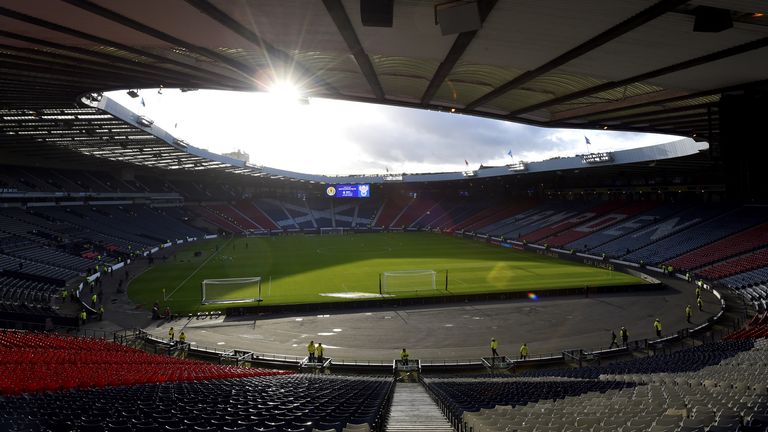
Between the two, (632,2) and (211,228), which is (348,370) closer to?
(632,2)

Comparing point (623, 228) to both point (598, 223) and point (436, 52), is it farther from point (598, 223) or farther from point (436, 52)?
point (436, 52)

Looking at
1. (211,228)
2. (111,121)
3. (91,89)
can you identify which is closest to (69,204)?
(211,228)

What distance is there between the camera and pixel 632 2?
20.7 ft

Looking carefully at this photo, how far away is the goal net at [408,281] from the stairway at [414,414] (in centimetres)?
2029

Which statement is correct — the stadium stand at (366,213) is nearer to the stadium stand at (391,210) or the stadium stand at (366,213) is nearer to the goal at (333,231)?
the stadium stand at (391,210)

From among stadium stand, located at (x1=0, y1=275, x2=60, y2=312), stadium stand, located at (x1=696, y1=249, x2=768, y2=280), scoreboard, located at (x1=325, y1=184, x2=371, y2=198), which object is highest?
scoreboard, located at (x1=325, y1=184, x2=371, y2=198)

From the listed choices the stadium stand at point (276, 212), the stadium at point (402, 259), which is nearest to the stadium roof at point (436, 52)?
the stadium at point (402, 259)

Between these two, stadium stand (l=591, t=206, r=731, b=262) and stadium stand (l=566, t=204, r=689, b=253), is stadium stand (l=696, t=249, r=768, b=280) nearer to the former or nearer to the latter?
stadium stand (l=591, t=206, r=731, b=262)

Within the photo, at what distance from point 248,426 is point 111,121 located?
112 feet

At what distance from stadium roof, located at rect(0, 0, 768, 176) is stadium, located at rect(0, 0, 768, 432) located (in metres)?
0.08

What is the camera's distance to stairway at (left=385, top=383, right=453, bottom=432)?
30.6 ft

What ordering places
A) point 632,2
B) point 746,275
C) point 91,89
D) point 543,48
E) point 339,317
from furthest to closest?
point 746,275 → point 339,317 → point 91,89 → point 543,48 → point 632,2

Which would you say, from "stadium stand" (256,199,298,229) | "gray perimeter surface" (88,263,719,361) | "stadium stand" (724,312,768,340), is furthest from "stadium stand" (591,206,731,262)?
"stadium stand" (256,199,298,229)

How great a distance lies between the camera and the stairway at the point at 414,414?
9.34 m
